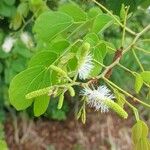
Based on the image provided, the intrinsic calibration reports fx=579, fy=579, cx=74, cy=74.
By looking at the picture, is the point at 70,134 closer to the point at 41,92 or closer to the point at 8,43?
the point at 8,43

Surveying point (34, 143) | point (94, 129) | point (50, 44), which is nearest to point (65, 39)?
point (50, 44)

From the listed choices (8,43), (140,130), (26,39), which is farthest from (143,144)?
(8,43)

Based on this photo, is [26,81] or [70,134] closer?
[26,81]

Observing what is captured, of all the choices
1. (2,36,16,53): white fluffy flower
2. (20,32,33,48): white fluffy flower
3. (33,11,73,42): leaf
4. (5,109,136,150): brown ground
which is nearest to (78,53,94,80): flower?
(33,11,73,42): leaf

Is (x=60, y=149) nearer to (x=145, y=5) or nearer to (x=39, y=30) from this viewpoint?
(x=145, y=5)

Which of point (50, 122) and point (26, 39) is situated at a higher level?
point (26, 39)

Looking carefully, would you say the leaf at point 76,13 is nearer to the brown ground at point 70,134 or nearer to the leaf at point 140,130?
the leaf at point 140,130

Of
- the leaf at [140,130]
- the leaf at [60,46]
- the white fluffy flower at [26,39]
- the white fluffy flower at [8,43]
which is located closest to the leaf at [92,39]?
the leaf at [60,46]
